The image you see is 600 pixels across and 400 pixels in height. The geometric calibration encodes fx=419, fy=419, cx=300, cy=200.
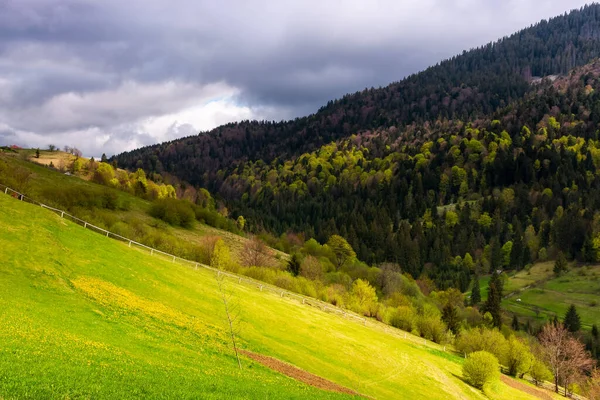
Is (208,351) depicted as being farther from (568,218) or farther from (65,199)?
(568,218)

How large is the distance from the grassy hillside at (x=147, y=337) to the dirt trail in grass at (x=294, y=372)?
6.32ft

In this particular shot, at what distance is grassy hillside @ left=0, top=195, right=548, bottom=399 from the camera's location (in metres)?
20.0

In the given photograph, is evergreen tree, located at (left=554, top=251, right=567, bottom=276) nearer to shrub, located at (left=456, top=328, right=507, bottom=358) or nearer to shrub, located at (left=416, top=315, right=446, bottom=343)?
shrub, located at (left=456, top=328, right=507, bottom=358)

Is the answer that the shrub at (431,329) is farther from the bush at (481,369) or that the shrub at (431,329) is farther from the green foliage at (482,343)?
the bush at (481,369)

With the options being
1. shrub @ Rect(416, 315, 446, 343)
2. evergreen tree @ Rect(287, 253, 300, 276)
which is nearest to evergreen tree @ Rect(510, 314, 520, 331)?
shrub @ Rect(416, 315, 446, 343)

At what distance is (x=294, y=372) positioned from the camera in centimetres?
3503

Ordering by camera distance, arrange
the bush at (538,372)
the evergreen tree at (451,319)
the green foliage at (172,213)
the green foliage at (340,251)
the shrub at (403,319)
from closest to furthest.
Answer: the bush at (538,372), the shrub at (403,319), the evergreen tree at (451,319), the green foliage at (172,213), the green foliage at (340,251)

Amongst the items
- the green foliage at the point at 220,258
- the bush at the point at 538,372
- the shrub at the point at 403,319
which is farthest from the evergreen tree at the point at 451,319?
the green foliage at the point at 220,258

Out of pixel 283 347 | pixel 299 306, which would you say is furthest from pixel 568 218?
pixel 283 347

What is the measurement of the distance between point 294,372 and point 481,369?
33.6 m

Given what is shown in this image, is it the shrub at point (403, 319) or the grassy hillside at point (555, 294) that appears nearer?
the shrub at point (403, 319)

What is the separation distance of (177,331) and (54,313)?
949cm

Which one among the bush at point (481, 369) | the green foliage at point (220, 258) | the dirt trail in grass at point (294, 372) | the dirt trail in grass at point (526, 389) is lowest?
the dirt trail in grass at point (526, 389)

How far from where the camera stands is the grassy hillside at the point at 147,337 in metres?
20.0
